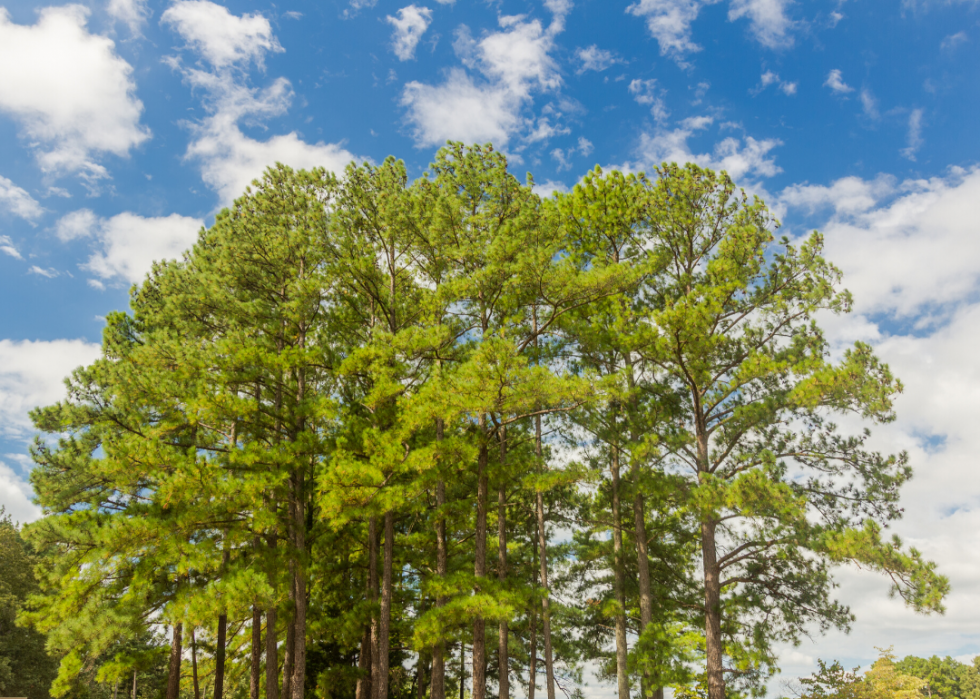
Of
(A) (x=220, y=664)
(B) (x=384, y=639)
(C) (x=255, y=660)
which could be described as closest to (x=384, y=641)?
(B) (x=384, y=639)

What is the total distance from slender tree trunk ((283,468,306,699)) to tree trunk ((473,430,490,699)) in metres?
3.72

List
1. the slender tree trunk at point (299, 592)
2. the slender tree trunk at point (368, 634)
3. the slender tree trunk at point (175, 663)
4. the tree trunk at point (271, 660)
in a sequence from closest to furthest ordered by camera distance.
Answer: the slender tree trunk at point (299, 592) < the tree trunk at point (271, 660) < the slender tree trunk at point (368, 634) < the slender tree trunk at point (175, 663)

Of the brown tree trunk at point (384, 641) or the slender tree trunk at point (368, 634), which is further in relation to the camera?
the slender tree trunk at point (368, 634)

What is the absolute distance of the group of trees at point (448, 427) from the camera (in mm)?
11109

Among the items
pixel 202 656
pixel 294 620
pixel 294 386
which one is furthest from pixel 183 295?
pixel 202 656

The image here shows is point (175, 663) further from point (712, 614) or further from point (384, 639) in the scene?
point (712, 614)

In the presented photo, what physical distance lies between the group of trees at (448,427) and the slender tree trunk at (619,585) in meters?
0.06

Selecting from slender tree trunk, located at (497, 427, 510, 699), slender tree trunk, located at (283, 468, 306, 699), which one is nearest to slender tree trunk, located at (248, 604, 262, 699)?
slender tree trunk, located at (283, 468, 306, 699)

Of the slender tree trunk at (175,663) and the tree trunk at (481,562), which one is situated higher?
the tree trunk at (481,562)

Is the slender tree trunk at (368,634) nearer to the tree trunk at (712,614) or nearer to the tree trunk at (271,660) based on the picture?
the tree trunk at (271,660)

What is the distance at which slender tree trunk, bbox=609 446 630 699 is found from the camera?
13.2m

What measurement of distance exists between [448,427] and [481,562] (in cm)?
300

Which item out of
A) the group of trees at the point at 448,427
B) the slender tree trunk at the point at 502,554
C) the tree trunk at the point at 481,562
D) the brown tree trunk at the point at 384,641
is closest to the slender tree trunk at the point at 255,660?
the group of trees at the point at 448,427

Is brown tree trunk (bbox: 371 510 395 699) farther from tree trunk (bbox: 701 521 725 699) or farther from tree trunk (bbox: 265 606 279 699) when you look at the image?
tree trunk (bbox: 701 521 725 699)
